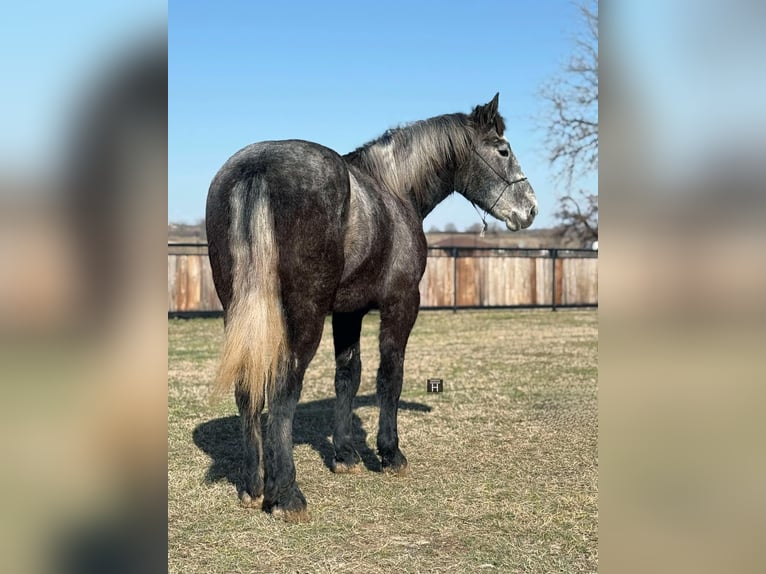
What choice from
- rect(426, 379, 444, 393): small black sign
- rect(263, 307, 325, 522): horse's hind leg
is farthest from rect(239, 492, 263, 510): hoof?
rect(426, 379, 444, 393): small black sign

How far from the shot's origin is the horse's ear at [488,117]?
5.79 m

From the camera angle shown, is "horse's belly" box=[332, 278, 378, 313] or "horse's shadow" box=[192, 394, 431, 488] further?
"horse's shadow" box=[192, 394, 431, 488]

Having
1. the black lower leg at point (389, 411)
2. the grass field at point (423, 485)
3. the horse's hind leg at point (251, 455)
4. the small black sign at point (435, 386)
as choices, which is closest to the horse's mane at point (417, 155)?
the black lower leg at point (389, 411)

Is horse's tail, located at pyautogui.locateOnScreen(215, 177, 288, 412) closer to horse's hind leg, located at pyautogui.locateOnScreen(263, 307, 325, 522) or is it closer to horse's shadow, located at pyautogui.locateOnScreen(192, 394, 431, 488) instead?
horse's hind leg, located at pyautogui.locateOnScreen(263, 307, 325, 522)

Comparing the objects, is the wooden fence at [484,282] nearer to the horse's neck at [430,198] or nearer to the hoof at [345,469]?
the horse's neck at [430,198]

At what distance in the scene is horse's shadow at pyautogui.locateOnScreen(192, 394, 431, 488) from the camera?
5594 mm

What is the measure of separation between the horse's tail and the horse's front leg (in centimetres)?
139

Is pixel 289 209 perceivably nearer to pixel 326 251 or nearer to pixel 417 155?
pixel 326 251

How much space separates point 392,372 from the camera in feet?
18.1

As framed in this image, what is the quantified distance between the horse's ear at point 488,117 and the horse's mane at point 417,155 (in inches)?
3.3

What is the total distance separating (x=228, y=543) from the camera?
3.91 m

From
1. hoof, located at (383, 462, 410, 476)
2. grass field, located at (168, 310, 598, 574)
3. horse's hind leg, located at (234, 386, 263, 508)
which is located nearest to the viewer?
grass field, located at (168, 310, 598, 574)

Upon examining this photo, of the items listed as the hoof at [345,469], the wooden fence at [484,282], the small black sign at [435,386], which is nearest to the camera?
the hoof at [345,469]
